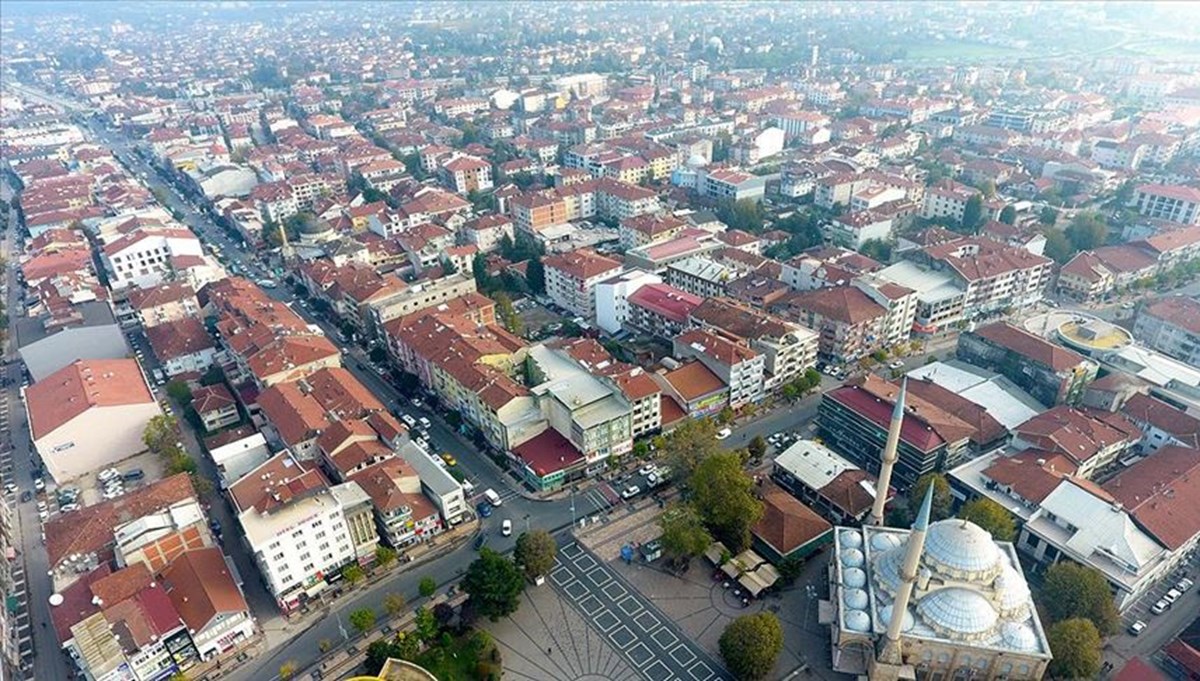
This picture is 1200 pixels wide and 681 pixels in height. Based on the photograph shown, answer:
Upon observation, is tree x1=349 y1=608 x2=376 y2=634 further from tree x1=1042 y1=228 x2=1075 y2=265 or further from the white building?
tree x1=1042 y1=228 x2=1075 y2=265

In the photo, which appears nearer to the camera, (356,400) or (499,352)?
(356,400)

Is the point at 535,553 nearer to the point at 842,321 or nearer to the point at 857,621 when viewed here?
the point at 857,621

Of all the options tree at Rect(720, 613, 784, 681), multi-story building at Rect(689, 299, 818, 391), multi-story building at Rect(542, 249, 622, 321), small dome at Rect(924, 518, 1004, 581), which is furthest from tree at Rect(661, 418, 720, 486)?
multi-story building at Rect(542, 249, 622, 321)

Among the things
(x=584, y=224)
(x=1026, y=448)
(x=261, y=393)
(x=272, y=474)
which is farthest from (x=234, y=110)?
(x=1026, y=448)

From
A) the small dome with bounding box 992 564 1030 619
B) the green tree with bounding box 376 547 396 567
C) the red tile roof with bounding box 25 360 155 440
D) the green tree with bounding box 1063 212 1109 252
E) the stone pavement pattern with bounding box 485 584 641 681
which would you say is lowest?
the stone pavement pattern with bounding box 485 584 641 681

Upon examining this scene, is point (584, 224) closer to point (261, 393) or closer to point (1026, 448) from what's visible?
point (261, 393)

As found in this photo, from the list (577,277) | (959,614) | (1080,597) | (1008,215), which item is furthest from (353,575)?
(1008,215)

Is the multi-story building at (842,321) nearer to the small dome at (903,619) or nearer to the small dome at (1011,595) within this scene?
the small dome at (1011,595)
